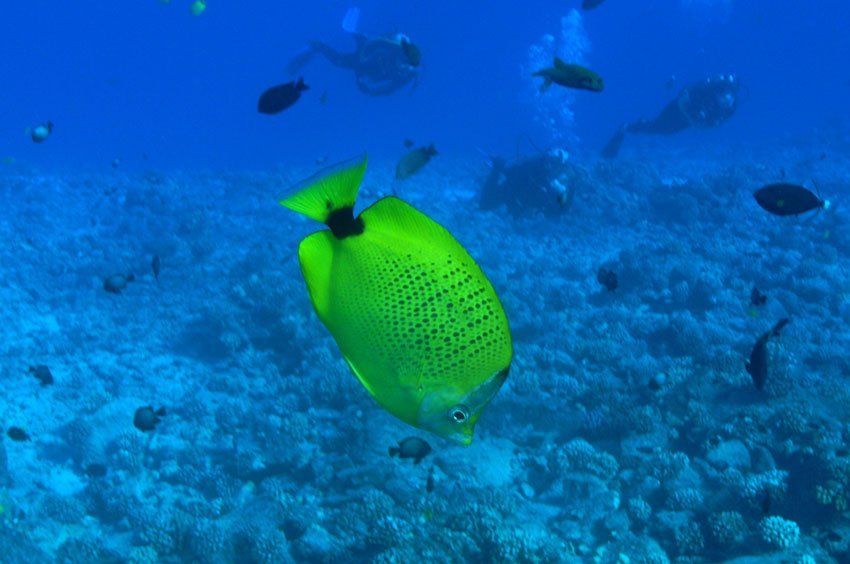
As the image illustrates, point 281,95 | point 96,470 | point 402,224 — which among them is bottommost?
point 96,470

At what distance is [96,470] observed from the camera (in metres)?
7.12

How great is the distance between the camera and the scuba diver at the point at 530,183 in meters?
14.9

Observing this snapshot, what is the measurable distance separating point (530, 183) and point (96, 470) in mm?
12330

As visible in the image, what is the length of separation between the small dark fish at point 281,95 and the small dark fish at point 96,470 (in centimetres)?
526

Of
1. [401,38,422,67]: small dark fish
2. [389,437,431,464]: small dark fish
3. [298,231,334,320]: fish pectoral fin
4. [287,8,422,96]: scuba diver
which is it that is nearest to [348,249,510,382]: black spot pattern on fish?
[298,231,334,320]: fish pectoral fin

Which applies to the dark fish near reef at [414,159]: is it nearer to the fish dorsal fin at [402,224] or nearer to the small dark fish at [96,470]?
the small dark fish at [96,470]

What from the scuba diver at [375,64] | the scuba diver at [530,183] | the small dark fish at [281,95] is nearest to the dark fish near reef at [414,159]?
the small dark fish at [281,95]

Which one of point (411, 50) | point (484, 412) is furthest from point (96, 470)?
point (411, 50)

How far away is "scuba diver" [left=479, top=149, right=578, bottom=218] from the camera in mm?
14898

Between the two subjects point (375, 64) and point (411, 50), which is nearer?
point (411, 50)

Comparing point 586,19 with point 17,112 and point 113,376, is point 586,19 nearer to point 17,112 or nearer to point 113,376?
point 17,112

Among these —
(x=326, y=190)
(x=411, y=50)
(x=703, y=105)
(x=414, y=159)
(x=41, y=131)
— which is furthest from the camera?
(x=703, y=105)

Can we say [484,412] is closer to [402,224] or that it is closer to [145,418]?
[145,418]

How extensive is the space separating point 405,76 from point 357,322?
21.4 metres
